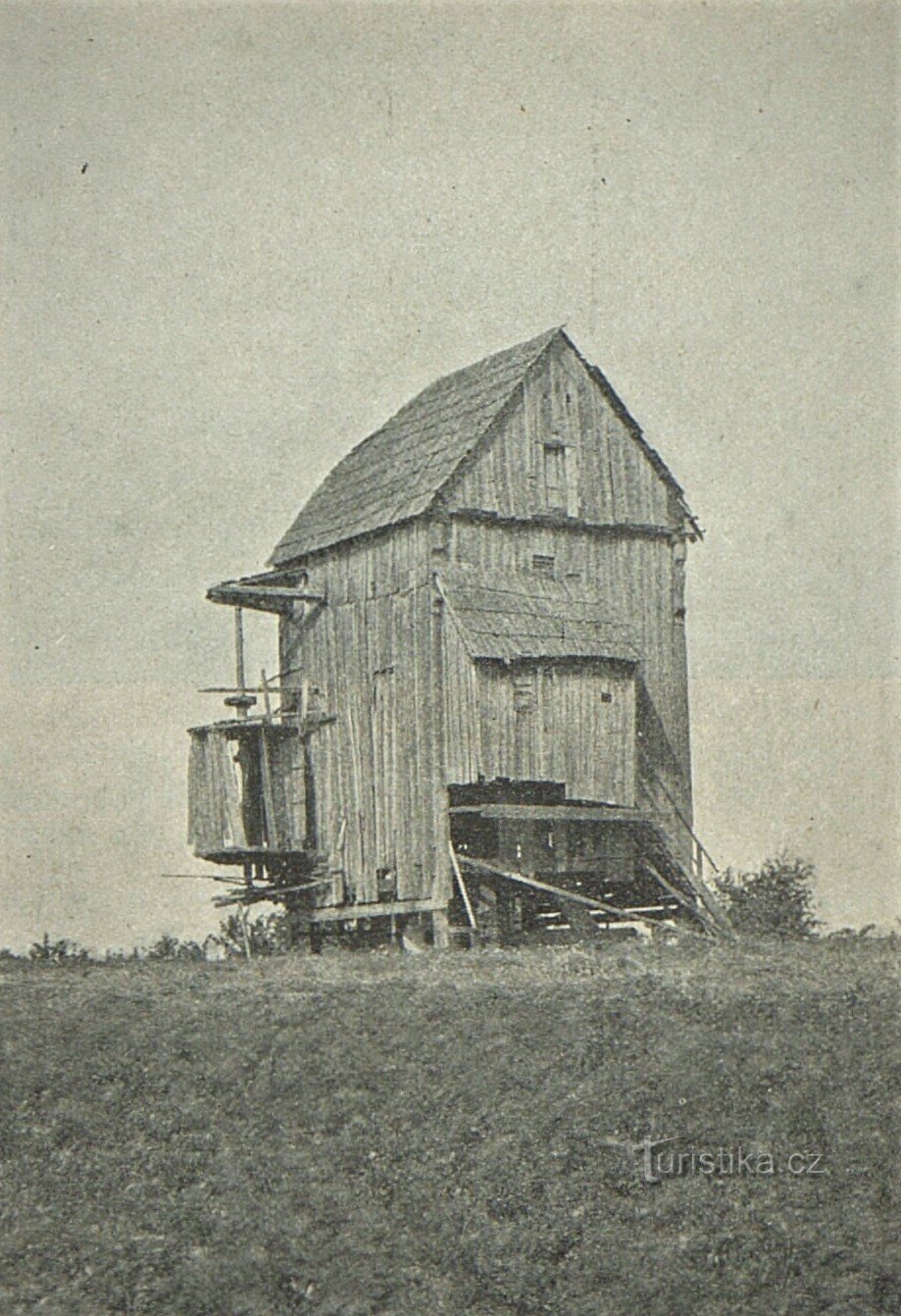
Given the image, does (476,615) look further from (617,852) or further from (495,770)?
(617,852)

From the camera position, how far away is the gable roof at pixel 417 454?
32.2 metres

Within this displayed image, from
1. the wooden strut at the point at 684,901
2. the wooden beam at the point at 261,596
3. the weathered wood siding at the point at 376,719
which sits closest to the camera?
the weathered wood siding at the point at 376,719

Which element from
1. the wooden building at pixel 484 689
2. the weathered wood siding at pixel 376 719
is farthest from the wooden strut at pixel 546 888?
the weathered wood siding at pixel 376 719

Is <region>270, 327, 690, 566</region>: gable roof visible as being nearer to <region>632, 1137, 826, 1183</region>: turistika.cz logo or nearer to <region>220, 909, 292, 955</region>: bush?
<region>220, 909, 292, 955</region>: bush

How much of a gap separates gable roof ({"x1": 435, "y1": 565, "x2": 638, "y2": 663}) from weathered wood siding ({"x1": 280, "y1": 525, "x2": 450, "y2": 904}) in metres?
0.78

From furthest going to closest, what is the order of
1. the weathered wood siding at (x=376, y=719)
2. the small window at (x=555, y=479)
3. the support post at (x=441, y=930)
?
the small window at (x=555, y=479), the weathered wood siding at (x=376, y=719), the support post at (x=441, y=930)

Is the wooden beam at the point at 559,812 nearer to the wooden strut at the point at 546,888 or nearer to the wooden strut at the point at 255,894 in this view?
the wooden strut at the point at 546,888

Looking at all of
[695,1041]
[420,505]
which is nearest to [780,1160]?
[695,1041]

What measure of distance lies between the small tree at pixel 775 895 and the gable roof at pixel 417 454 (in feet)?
35.9

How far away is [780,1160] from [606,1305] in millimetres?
3320

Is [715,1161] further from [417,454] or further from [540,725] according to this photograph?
[417,454]

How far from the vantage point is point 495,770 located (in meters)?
29.4

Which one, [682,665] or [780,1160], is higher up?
[682,665]

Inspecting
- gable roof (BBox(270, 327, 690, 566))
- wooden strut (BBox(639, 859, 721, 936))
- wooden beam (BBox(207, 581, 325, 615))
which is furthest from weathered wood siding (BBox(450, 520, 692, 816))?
wooden beam (BBox(207, 581, 325, 615))
